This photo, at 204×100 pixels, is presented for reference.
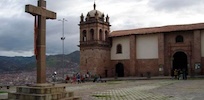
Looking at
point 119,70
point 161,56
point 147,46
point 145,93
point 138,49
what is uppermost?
point 147,46

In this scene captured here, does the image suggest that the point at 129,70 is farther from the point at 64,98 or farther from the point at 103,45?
the point at 64,98

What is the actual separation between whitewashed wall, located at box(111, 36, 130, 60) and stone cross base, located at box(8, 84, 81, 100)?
27925mm

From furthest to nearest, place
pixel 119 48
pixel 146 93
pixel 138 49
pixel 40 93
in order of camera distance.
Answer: pixel 119 48 → pixel 138 49 → pixel 146 93 → pixel 40 93

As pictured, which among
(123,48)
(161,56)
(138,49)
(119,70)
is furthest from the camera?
(119,70)

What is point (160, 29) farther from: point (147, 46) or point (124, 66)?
point (124, 66)

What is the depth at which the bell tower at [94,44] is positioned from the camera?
3800cm

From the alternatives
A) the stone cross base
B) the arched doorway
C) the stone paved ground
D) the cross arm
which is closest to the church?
the arched doorway

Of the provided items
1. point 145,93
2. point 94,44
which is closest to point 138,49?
point 94,44

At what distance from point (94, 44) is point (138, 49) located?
578 centimetres

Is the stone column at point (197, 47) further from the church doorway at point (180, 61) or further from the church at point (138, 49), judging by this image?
the church doorway at point (180, 61)

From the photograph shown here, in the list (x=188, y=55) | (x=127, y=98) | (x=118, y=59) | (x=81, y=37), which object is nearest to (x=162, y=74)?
(x=188, y=55)

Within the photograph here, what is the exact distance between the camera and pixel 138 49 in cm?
3766

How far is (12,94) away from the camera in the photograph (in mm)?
10727

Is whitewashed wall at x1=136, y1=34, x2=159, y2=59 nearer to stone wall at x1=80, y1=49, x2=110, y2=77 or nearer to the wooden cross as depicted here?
stone wall at x1=80, y1=49, x2=110, y2=77
